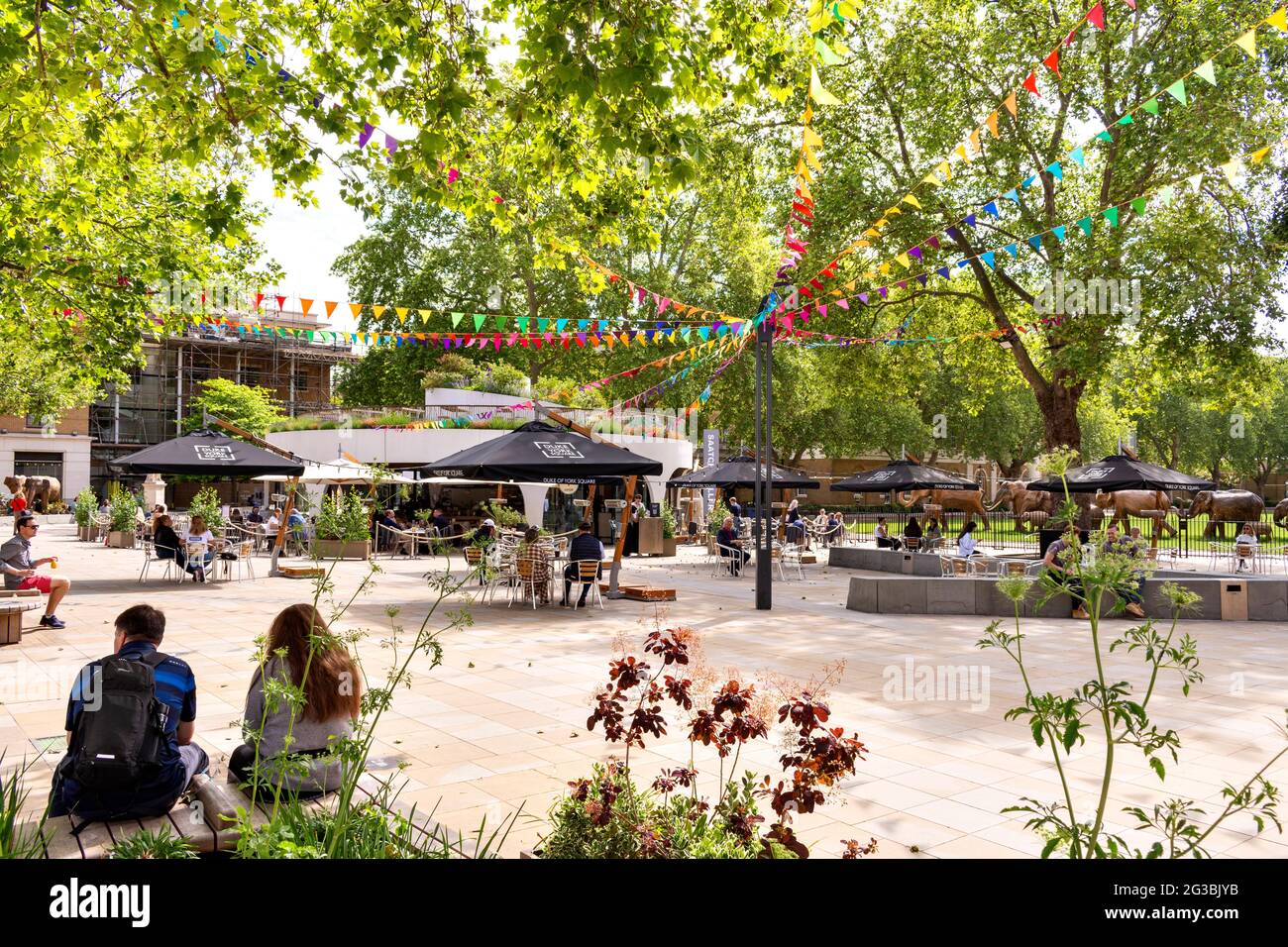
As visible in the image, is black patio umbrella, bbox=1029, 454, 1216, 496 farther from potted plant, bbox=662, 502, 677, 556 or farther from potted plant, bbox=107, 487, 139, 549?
potted plant, bbox=107, 487, 139, 549

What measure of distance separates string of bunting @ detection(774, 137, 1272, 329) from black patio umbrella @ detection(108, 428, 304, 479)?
345 inches

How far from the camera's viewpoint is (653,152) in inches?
276

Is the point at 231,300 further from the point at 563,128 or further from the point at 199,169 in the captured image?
the point at 563,128

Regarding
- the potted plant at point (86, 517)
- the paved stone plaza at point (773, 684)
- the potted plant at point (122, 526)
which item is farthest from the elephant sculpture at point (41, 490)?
the paved stone plaza at point (773, 684)

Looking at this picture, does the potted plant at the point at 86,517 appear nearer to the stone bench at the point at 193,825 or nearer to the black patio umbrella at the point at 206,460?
the black patio umbrella at the point at 206,460

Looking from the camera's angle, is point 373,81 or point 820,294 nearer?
point 373,81

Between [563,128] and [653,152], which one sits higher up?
[563,128]

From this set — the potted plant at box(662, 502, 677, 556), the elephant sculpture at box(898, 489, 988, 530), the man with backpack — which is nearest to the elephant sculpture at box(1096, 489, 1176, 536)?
the elephant sculpture at box(898, 489, 988, 530)

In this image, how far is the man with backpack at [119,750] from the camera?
3.68 m

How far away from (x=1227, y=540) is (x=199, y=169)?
3039cm

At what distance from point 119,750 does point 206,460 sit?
39.8ft

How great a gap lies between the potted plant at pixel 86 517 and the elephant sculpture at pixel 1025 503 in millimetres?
29231

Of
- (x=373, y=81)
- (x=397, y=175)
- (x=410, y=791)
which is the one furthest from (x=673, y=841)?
(x=373, y=81)

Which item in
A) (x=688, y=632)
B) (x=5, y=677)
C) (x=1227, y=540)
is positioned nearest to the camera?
(x=688, y=632)
